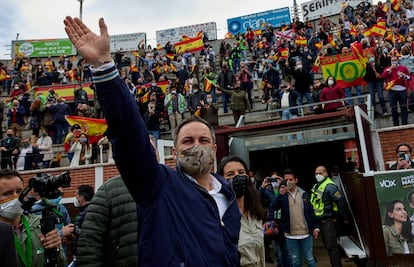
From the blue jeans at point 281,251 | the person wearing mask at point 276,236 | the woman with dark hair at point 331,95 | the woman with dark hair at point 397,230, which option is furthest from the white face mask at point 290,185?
the woman with dark hair at point 331,95

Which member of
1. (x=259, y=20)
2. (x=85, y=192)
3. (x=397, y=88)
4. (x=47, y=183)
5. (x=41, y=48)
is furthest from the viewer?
(x=41, y=48)

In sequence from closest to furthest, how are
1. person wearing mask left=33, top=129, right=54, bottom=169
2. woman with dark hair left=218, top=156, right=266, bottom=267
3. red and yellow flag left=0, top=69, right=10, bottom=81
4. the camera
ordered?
1. the camera
2. woman with dark hair left=218, top=156, right=266, bottom=267
3. person wearing mask left=33, top=129, right=54, bottom=169
4. red and yellow flag left=0, top=69, right=10, bottom=81

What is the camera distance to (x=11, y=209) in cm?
274

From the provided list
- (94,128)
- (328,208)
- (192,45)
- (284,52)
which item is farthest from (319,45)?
(328,208)

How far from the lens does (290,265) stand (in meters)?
5.81

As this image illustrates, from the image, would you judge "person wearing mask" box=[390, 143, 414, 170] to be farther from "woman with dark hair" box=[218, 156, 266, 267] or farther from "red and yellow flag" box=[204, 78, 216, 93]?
"red and yellow flag" box=[204, 78, 216, 93]

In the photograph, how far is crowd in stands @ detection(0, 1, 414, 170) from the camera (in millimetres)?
10258

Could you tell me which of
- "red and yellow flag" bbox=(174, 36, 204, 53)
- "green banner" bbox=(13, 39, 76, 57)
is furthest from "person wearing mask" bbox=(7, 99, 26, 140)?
"green banner" bbox=(13, 39, 76, 57)

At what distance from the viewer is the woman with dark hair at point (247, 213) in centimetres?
292

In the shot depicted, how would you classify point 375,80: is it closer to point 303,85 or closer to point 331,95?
point 331,95

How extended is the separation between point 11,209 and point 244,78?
413 inches

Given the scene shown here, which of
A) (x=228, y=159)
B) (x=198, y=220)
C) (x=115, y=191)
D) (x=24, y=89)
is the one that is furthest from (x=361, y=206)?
(x=24, y=89)

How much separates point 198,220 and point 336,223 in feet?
17.6

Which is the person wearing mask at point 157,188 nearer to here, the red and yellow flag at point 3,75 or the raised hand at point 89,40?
the raised hand at point 89,40
